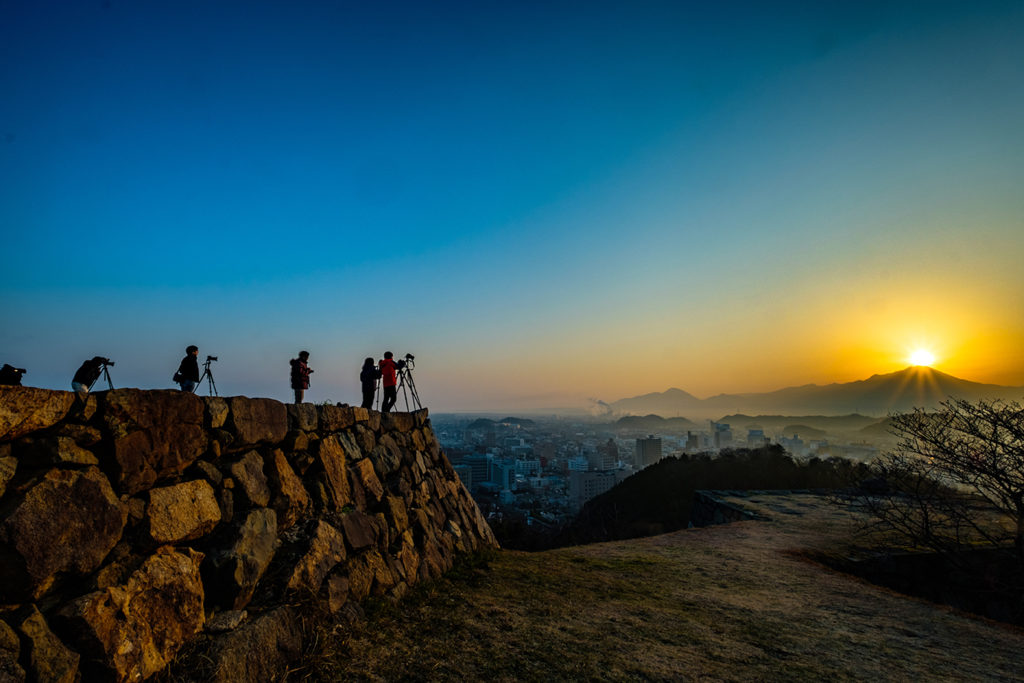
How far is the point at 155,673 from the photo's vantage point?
3.29 m

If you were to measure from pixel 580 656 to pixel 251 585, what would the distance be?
11.5ft

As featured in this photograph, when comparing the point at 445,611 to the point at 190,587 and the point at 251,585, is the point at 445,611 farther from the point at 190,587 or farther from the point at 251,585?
the point at 190,587

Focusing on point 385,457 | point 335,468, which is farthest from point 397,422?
point 335,468

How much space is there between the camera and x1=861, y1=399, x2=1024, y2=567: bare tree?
35.3ft

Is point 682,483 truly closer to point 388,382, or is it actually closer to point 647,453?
point 388,382

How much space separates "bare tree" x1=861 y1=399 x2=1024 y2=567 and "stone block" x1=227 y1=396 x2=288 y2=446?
14986 millimetres

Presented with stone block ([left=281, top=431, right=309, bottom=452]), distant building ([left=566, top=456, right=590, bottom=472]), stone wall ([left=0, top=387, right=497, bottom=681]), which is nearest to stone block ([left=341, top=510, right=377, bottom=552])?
stone wall ([left=0, top=387, right=497, bottom=681])

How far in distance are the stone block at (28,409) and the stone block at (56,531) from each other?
339 mm

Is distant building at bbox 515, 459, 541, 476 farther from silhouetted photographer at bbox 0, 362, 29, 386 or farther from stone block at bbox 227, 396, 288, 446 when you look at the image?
silhouetted photographer at bbox 0, 362, 29, 386

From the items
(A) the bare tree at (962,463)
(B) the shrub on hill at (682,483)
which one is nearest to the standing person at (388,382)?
(A) the bare tree at (962,463)

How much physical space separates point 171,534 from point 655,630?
19.5 feet

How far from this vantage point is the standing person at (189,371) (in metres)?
6.74

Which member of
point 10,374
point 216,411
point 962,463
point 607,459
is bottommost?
point 607,459

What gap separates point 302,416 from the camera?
5898mm
